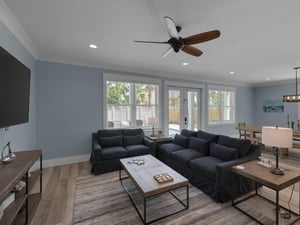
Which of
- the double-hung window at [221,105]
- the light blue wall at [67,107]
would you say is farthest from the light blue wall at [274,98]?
the light blue wall at [67,107]

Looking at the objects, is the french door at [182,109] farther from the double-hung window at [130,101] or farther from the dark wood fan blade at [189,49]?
the dark wood fan blade at [189,49]

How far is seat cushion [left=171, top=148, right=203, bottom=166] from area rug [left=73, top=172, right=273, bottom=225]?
0.52 m

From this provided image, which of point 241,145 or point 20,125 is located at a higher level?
point 20,125

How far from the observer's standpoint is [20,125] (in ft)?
8.89

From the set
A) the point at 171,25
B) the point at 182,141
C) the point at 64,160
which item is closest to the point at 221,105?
the point at 182,141

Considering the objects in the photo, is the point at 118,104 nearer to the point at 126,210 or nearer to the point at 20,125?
the point at 20,125

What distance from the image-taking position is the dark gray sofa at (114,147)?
11.0 ft

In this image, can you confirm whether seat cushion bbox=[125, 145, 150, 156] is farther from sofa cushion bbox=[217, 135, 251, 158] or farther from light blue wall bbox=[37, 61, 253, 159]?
sofa cushion bbox=[217, 135, 251, 158]

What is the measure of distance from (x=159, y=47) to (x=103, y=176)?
9.79 feet

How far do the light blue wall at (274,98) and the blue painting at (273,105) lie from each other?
0.13 m

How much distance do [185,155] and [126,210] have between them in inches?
60.8

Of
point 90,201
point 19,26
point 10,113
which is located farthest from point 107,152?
point 19,26

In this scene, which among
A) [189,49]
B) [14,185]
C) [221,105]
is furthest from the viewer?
[221,105]

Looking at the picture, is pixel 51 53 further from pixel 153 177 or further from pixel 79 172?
pixel 153 177
